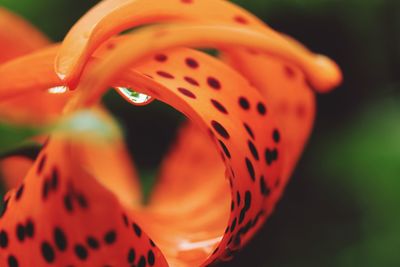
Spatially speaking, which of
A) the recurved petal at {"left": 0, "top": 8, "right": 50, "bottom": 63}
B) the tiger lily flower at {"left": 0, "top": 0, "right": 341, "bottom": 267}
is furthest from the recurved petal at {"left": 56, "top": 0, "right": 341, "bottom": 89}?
the recurved petal at {"left": 0, "top": 8, "right": 50, "bottom": 63}

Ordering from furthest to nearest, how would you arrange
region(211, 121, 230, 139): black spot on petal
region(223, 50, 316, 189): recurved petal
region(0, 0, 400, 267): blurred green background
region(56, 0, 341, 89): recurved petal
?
region(0, 0, 400, 267): blurred green background → region(223, 50, 316, 189): recurved petal → region(211, 121, 230, 139): black spot on petal → region(56, 0, 341, 89): recurved petal

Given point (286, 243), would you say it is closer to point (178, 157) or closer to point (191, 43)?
point (178, 157)

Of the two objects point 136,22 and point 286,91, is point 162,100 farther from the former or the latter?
point 286,91

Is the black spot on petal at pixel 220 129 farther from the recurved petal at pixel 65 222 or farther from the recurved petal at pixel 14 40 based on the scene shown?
the recurved petal at pixel 14 40

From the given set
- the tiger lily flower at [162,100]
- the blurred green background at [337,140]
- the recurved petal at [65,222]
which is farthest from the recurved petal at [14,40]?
the recurved petal at [65,222]

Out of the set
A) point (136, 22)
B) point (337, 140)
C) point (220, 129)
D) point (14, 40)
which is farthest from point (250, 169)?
point (337, 140)

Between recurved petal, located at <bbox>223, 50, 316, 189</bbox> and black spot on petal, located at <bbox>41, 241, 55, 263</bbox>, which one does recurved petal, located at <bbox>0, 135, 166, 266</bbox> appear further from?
recurved petal, located at <bbox>223, 50, 316, 189</bbox>

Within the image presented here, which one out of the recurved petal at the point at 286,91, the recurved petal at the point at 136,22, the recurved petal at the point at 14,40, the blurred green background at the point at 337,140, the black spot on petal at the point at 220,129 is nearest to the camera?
the recurved petal at the point at 136,22

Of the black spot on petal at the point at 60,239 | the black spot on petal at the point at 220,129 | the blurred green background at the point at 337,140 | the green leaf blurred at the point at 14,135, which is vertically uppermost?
the black spot on petal at the point at 220,129
